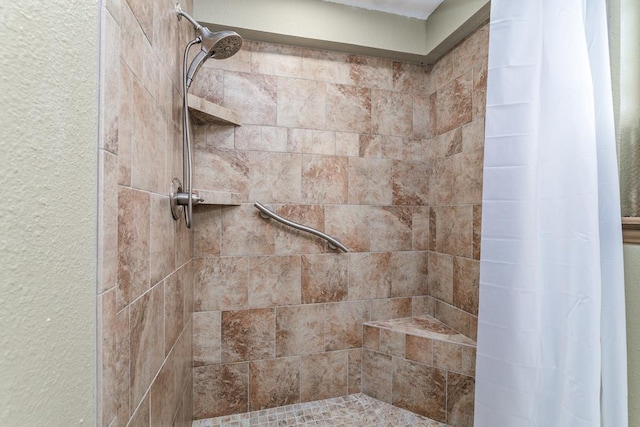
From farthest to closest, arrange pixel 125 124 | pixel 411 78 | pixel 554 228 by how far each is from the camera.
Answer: pixel 411 78 < pixel 554 228 < pixel 125 124

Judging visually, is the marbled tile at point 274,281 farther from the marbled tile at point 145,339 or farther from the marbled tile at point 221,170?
the marbled tile at point 145,339

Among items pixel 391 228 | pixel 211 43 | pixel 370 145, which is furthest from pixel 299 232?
pixel 211 43

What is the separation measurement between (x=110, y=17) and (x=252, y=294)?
1.39 m

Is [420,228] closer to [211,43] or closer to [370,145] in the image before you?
[370,145]

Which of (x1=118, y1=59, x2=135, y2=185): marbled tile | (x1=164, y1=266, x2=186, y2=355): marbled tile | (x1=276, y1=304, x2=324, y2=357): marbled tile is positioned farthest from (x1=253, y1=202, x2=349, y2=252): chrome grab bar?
(x1=118, y1=59, x2=135, y2=185): marbled tile

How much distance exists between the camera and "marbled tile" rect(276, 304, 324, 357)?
1.71 meters

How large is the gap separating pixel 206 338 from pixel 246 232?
2.05 feet

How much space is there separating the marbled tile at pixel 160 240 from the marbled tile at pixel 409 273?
1.34 metres

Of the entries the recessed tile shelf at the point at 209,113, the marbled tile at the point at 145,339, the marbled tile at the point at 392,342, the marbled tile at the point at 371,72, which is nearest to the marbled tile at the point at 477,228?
the marbled tile at the point at 392,342

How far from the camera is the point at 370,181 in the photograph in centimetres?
188

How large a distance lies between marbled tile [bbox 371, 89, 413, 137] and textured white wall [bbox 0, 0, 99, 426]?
62.8 inches

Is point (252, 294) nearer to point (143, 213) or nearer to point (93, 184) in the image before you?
point (143, 213)

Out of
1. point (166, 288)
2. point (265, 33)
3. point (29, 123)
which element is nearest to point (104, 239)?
point (29, 123)

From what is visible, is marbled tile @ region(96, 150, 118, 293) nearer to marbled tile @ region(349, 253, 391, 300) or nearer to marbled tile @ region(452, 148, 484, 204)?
marbled tile @ region(349, 253, 391, 300)
